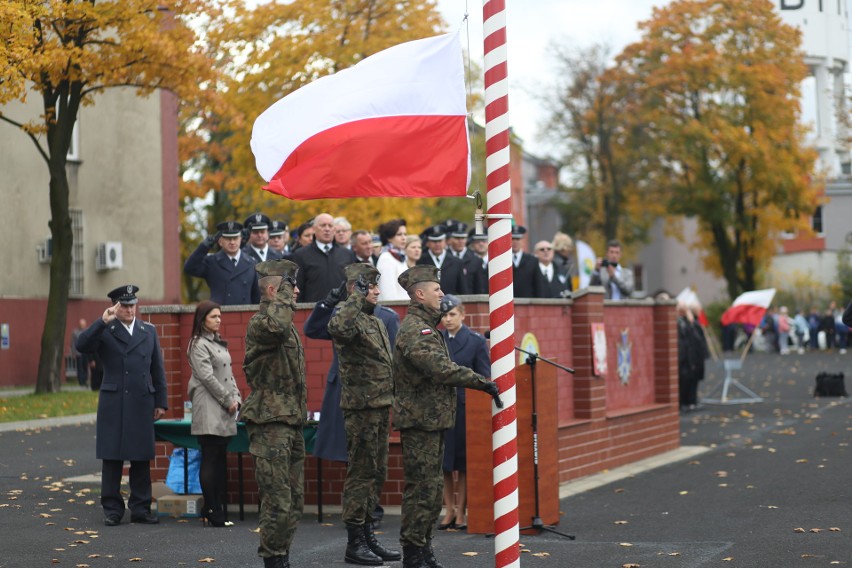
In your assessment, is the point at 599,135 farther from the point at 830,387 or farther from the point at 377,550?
the point at 377,550

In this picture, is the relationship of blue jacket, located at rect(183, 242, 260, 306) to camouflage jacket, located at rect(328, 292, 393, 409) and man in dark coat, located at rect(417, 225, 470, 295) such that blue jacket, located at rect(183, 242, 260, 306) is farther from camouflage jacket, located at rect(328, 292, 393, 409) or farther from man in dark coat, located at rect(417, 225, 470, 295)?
camouflage jacket, located at rect(328, 292, 393, 409)

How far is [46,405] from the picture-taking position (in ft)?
83.3

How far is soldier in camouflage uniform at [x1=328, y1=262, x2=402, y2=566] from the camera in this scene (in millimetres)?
9836

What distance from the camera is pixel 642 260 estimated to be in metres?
85.2

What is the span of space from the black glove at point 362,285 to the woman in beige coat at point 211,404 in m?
2.60

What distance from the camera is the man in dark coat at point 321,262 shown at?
45.2ft

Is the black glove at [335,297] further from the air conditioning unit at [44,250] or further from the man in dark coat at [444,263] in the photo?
the air conditioning unit at [44,250]

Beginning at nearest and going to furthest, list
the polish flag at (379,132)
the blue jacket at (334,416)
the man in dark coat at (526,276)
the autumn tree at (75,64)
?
the polish flag at (379,132) < the blue jacket at (334,416) < the man in dark coat at (526,276) < the autumn tree at (75,64)

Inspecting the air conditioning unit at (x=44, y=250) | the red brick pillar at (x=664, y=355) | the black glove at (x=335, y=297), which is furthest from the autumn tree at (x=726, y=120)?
the black glove at (x=335, y=297)

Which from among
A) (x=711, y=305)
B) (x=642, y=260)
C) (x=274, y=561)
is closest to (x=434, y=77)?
(x=274, y=561)

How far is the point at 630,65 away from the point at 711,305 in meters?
A: 13.0

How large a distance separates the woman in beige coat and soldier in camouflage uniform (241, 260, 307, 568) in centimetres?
247

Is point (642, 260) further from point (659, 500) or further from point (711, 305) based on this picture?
point (659, 500)

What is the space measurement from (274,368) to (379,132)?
1.84 metres
